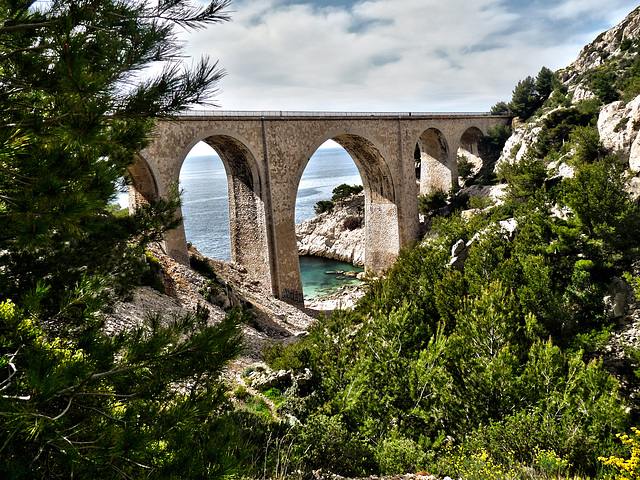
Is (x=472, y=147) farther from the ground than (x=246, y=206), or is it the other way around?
(x=472, y=147)

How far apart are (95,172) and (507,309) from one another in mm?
7407

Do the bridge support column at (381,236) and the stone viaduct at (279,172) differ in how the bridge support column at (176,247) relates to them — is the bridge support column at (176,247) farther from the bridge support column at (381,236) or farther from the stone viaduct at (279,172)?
the bridge support column at (381,236)

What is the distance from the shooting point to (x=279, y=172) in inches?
598

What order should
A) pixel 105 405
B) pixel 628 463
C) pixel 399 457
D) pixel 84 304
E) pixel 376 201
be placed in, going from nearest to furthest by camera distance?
1. pixel 105 405
2. pixel 84 304
3. pixel 628 463
4. pixel 399 457
5. pixel 376 201

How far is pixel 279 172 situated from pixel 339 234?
1487cm

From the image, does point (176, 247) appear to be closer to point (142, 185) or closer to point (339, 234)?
point (142, 185)

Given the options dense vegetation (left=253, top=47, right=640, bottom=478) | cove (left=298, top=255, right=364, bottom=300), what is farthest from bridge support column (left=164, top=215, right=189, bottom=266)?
cove (left=298, top=255, right=364, bottom=300)

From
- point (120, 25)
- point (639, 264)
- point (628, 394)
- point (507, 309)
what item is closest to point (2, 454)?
Answer: point (120, 25)

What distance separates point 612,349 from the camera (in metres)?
9.16

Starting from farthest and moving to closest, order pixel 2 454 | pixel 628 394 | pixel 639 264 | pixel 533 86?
pixel 533 86, pixel 639 264, pixel 628 394, pixel 2 454

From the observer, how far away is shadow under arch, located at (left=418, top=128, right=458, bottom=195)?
2658 cm

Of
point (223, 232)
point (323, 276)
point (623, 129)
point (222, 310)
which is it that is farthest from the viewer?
point (223, 232)

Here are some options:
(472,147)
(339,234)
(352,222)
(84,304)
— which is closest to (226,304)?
(84,304)

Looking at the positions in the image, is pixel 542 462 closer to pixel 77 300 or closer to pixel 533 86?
pixel 77 300
